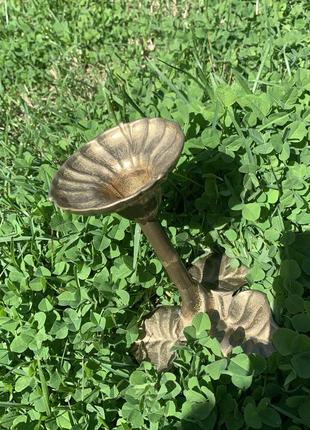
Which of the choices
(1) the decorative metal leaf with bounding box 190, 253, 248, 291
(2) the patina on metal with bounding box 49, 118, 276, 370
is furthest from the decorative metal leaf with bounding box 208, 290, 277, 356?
(1) the decorative metal leaf with bounding box 190, 253, 248, 291

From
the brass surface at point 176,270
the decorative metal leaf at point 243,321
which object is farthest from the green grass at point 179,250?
the brass surface at point 176,270

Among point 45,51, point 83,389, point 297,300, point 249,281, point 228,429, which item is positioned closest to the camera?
point 228,429

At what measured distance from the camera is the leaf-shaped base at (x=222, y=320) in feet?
7.82

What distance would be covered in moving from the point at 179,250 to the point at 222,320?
42cm

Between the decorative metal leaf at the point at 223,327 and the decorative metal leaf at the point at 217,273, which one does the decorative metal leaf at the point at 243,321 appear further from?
the decorative metal leaf at the point at 217,273

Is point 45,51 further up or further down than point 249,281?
further up

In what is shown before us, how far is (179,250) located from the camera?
2.77 m

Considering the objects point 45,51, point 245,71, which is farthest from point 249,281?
point 45,51

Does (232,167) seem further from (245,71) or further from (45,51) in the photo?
(45,51)

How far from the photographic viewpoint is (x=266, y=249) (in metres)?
2.61

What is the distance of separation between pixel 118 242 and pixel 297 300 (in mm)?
893

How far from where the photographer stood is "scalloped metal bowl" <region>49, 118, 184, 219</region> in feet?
6.80

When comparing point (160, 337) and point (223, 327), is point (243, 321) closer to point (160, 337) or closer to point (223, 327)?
point (223, 327)

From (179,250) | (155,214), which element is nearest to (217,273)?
(179,250)
